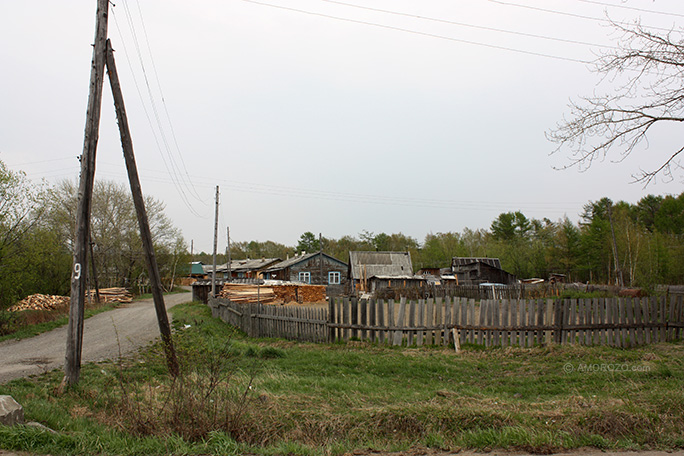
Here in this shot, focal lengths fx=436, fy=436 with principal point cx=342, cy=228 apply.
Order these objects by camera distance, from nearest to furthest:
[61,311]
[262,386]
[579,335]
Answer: [262,386], [579,335], [61,311]

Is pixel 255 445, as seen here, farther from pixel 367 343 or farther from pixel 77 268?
pixel 367 343

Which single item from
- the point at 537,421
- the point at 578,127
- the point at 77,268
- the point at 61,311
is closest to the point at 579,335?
the point at 578,127

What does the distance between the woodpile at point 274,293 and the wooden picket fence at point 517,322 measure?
43.4 feet

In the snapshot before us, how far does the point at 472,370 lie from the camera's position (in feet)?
30.2

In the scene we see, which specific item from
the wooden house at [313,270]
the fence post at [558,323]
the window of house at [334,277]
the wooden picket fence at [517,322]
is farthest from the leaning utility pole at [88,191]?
the window of house at [334,277]

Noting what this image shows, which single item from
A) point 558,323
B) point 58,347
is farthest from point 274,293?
point 558,323

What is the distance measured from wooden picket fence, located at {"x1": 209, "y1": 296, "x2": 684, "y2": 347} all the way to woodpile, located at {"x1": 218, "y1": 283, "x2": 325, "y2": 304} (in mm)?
13238

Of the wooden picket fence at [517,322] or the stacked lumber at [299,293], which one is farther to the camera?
the stacked lumber at [299,293]

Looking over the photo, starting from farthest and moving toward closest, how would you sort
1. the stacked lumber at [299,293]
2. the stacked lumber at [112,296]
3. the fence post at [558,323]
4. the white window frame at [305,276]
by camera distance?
1. the white window frame at [305,276]
2. the stacked lumber at [112,296]
3. the stacked lumber at [299,293]
4. the fence post at [558,323]

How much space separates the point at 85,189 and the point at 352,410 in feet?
19.7

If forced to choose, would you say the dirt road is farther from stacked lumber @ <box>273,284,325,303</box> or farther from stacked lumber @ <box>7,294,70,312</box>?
stacked lumber @ <box>273,284,325,303</box>

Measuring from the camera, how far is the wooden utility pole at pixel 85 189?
25.3 ft

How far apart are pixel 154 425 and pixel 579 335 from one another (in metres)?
10.8

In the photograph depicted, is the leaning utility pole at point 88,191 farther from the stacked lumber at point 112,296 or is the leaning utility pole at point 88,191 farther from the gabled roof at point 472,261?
the gabled roof at point 472,261
